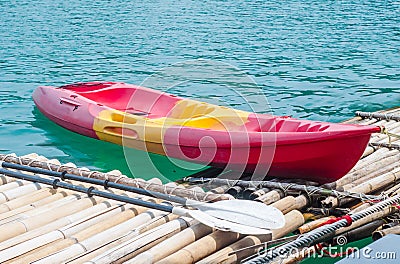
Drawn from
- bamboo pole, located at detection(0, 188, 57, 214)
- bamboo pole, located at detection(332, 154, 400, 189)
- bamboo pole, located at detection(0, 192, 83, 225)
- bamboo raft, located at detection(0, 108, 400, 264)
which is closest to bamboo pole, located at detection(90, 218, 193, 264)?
bamboo raft, located at detection(0, 108, 400, 264)

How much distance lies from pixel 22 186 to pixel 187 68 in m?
8.01

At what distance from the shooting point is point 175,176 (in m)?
7.00

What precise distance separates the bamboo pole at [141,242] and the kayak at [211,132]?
1548 millimetres

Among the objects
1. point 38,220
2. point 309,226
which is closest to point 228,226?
point 309,226

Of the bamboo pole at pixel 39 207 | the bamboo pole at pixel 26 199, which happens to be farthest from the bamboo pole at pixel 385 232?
the bamboo pole at pixel 26 199

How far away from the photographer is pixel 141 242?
3.88 m

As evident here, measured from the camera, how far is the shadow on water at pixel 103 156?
6996mm

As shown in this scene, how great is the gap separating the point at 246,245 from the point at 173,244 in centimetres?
43

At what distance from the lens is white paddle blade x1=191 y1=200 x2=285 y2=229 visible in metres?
4.14

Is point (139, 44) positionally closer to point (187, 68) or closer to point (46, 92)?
point (187, 68)

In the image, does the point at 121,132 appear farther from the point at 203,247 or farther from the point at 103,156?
the point at 203,247

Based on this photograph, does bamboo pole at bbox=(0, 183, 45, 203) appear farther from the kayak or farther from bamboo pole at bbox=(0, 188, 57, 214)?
the kayak

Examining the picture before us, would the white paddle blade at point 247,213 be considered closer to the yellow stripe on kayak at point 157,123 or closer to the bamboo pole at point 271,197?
the bamboo pole at point 271,197

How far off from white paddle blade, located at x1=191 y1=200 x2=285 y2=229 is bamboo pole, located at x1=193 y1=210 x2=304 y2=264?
0.06 meters
